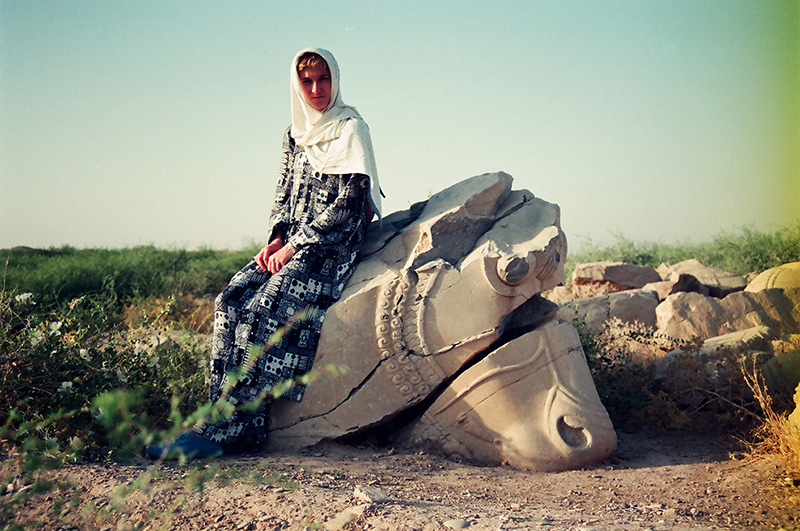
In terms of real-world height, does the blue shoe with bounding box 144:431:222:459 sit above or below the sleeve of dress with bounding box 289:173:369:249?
below

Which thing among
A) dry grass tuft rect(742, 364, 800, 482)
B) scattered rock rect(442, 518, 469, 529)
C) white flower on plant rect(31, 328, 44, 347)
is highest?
white flower on plant rect(31, 328, 44, 347)

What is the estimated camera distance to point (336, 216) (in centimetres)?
398

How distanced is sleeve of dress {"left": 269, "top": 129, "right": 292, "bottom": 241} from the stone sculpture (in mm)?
706

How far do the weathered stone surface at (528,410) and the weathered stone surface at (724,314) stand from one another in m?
3.26

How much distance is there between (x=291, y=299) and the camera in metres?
3.85

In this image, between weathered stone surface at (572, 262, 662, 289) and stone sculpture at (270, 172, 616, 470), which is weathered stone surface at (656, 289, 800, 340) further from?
stone sculpture at (270, 172, 616, 470)

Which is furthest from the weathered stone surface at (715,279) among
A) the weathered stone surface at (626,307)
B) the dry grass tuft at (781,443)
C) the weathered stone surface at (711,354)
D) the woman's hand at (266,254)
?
the woman's hand at (266,254)

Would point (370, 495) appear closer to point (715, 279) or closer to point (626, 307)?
point (626, 307)

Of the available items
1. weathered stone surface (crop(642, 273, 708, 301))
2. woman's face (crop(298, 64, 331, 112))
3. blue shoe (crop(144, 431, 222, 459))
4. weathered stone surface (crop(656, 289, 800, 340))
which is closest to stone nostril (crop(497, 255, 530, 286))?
woman's face (crop(298, 64, 331, 112))

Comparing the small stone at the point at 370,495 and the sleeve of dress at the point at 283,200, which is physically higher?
the sleeve of dress at the point at 283,200

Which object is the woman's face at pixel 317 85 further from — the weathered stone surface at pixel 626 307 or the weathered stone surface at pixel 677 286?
the weathered stone surface at pixel 677 286

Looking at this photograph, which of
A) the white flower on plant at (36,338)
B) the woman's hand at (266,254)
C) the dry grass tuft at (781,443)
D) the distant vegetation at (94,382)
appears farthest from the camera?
the woman's hand at (266,254)

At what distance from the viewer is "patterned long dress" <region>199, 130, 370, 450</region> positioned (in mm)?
3787

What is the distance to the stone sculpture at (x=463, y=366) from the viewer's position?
3678mm
